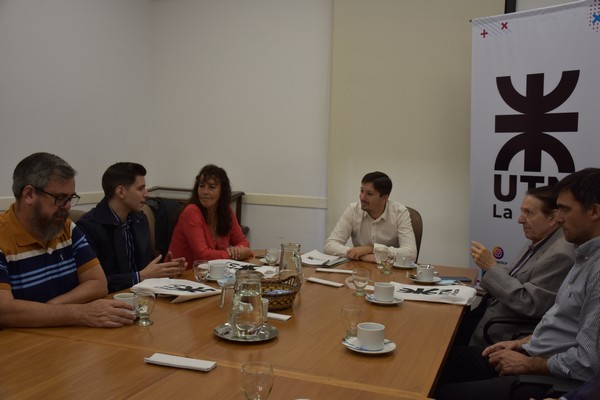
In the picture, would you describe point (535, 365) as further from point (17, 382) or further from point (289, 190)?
point (289, 190)

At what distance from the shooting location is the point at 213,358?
1.67 meters

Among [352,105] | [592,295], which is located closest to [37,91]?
[352,105]

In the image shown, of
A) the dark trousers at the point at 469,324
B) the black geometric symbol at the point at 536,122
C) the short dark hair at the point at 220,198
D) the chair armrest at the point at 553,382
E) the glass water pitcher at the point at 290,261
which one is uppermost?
the black geometric symbol at the point at 536,122

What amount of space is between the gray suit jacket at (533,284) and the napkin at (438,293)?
0.39ft

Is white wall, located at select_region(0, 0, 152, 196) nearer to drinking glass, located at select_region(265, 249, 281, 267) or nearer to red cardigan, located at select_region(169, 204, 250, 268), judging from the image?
red cardigan, located at select_region(169, 204, 250, 268)

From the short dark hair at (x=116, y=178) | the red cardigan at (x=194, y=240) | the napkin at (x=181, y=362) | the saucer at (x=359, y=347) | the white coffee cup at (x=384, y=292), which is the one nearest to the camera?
the napkin at (x=181, y=362)

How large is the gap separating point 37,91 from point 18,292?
2657mm

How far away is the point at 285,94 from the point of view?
17.0ft

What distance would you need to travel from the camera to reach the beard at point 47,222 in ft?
7.02

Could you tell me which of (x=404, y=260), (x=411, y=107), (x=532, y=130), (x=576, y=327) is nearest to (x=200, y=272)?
(x=404, y=260)

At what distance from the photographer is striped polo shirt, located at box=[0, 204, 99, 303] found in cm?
209

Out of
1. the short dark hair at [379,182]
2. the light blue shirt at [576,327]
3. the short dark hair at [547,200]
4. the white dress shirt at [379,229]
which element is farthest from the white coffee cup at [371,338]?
the short dark hair at [379,182]

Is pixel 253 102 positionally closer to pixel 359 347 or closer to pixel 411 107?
pixel 411 107

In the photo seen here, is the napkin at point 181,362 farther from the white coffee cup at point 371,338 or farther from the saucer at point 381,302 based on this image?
the saucer at point 381,302
